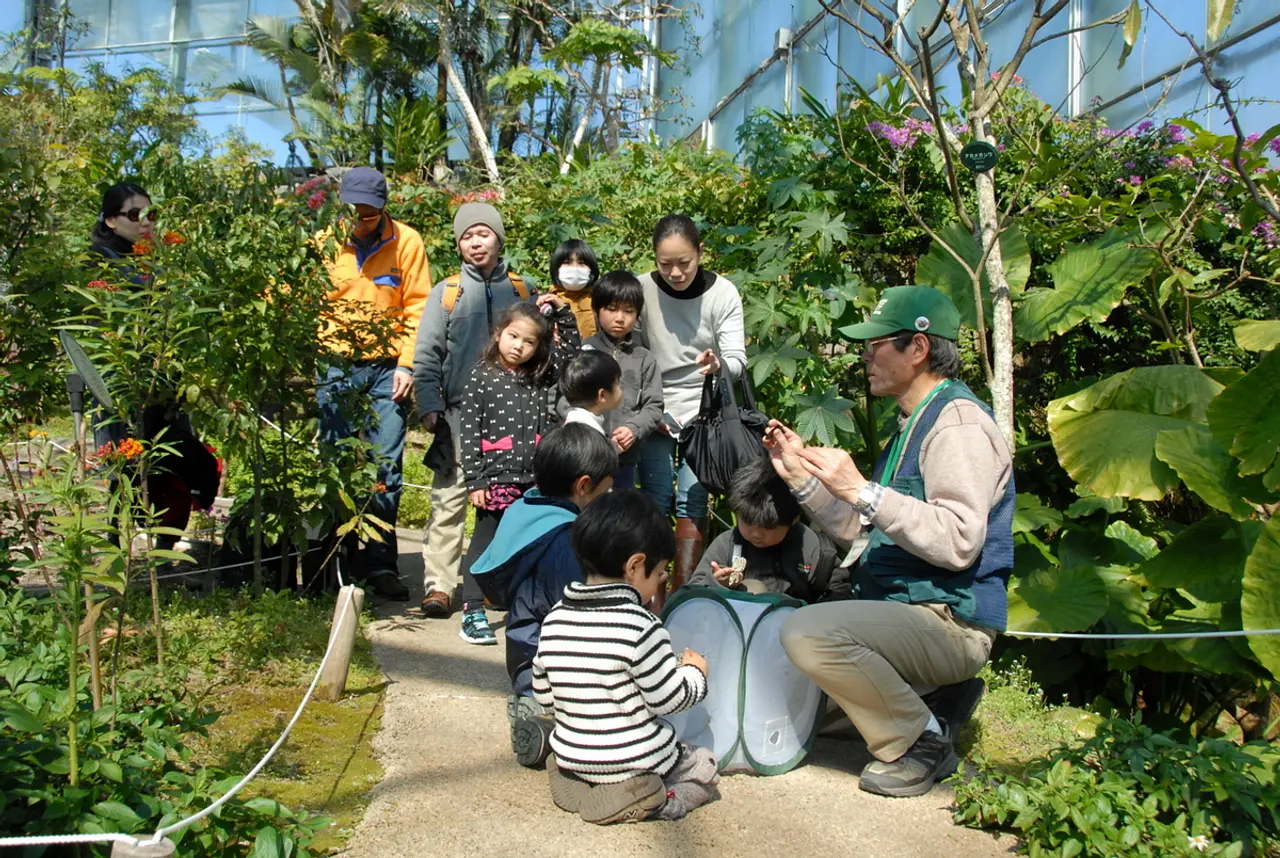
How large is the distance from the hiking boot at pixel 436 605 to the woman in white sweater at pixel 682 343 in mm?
1025

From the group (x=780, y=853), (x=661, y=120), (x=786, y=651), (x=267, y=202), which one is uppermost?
(x=661, y=120)

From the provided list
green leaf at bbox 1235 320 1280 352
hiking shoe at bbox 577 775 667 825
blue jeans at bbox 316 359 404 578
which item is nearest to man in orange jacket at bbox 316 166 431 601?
blue jeans at bbox 316 359 404 578

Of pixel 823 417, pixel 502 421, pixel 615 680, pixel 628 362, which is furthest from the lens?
pixel 823 417

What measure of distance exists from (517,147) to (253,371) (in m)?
20.7

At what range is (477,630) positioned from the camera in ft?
Result: 15.4

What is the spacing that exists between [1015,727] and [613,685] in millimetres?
1731

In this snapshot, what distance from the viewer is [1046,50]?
822cm

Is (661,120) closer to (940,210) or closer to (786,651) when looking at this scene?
(940,210)

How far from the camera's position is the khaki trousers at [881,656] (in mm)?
3172

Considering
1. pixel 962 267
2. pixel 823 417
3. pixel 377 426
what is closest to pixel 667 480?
pixel 823 417

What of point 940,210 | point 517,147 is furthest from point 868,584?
point 517,147

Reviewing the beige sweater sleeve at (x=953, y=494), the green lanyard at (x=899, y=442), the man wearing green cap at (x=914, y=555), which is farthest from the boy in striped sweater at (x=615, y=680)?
the green lanyard at (x=899, y=442)

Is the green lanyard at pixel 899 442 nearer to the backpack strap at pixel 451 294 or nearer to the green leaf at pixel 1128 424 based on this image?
→ the green leaf at pixel 1128 424

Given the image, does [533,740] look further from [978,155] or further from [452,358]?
[978,155]
